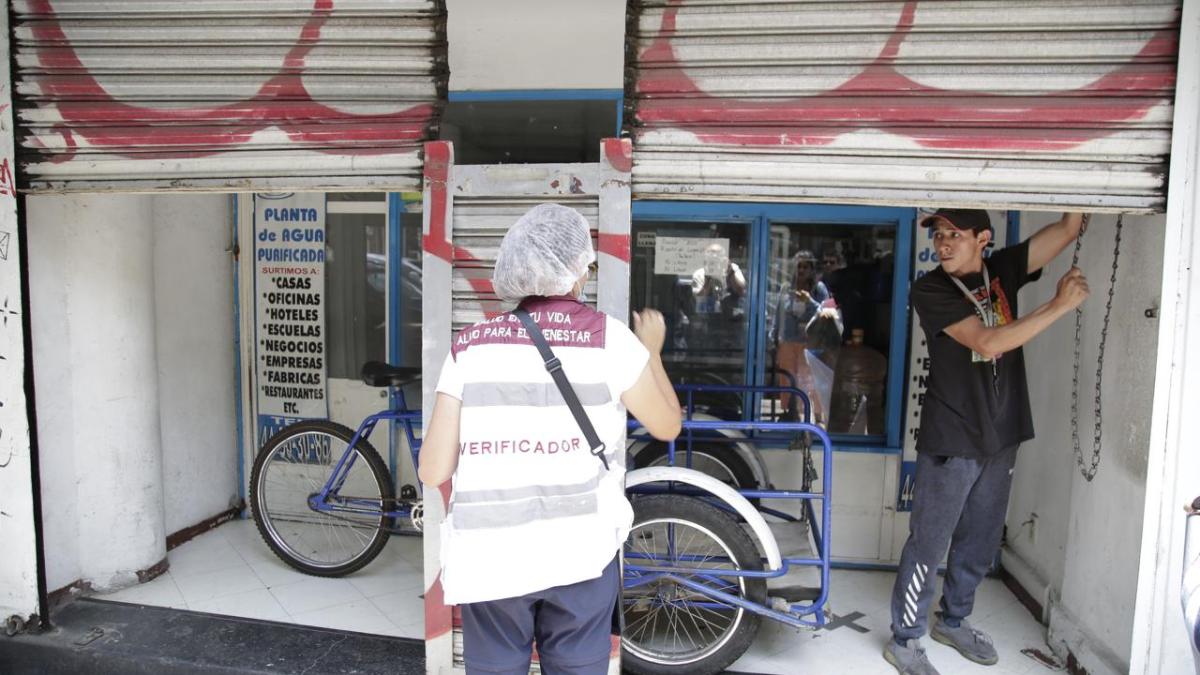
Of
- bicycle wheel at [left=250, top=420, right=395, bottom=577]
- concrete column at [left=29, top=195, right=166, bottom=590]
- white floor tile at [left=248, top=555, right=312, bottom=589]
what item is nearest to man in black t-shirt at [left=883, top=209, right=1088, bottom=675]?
bicycle wheel at [left=250, top=420, right=395, bottom=577]

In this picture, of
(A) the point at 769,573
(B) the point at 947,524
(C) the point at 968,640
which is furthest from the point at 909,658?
(A) the point at 769,573

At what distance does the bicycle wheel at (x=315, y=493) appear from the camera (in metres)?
4.14

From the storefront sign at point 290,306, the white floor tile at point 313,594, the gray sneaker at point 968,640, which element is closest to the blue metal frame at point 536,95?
the storefront sign at point 290,306

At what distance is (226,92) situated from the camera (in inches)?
116

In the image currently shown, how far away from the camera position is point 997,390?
123 inches

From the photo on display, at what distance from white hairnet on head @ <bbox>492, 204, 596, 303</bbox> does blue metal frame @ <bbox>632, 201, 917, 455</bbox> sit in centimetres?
241

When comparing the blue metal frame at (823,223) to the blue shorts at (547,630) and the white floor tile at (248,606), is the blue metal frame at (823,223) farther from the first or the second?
the white floor tile at (248,606)

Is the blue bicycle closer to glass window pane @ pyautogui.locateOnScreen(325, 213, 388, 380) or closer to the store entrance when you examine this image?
glass window pane @ pyautogui.locateOnScreen(325, 213, 388, 380)

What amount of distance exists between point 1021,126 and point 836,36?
0.70 m

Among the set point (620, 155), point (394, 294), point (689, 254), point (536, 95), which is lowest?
point (394, 294)

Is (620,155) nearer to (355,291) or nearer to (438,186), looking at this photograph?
(438,186)

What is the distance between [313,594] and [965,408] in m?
3.31

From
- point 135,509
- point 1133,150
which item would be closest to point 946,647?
point 1133,150

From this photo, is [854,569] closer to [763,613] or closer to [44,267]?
[763,613]
